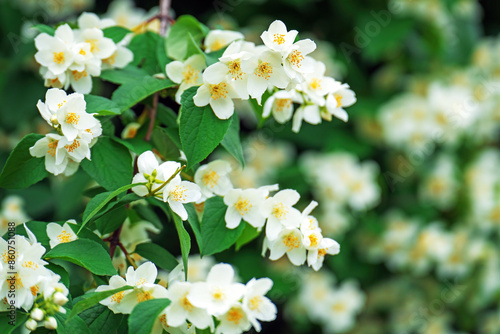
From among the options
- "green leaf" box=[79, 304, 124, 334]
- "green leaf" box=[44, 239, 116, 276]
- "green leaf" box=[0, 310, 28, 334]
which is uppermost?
"green leaf" box=[44, 239, 116, 276]

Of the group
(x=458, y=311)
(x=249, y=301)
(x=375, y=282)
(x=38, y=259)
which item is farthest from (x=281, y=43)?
(x=458, y=311)

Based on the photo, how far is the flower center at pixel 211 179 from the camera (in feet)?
4.09

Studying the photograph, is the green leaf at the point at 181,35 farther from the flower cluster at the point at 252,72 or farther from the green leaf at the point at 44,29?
the green leaf at the point at 44,29

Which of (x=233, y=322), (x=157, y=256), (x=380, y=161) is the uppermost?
(x=233, y=322)

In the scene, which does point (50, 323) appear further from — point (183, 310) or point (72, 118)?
point (72, 118)

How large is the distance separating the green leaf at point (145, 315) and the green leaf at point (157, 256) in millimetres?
227

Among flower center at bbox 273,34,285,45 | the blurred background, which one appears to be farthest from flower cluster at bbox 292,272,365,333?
flower center at bbox 273,34,285,45

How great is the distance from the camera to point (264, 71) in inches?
42.4

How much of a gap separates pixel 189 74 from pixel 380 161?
6.41ft

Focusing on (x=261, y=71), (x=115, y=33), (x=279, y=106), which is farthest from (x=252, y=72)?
(x=115, y=33)

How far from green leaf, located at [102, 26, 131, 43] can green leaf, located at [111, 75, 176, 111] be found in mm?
177

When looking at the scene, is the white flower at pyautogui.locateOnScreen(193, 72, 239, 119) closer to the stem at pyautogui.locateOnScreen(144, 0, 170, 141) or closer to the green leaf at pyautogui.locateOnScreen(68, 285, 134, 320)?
the stem at pyautogui.locateOnScreen(144, 0, 170, 141)

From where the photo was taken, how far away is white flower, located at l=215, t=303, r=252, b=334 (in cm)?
98

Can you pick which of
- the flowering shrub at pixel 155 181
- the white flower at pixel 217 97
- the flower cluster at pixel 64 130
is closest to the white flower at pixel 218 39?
the flowering shrub at pixel 155 181
